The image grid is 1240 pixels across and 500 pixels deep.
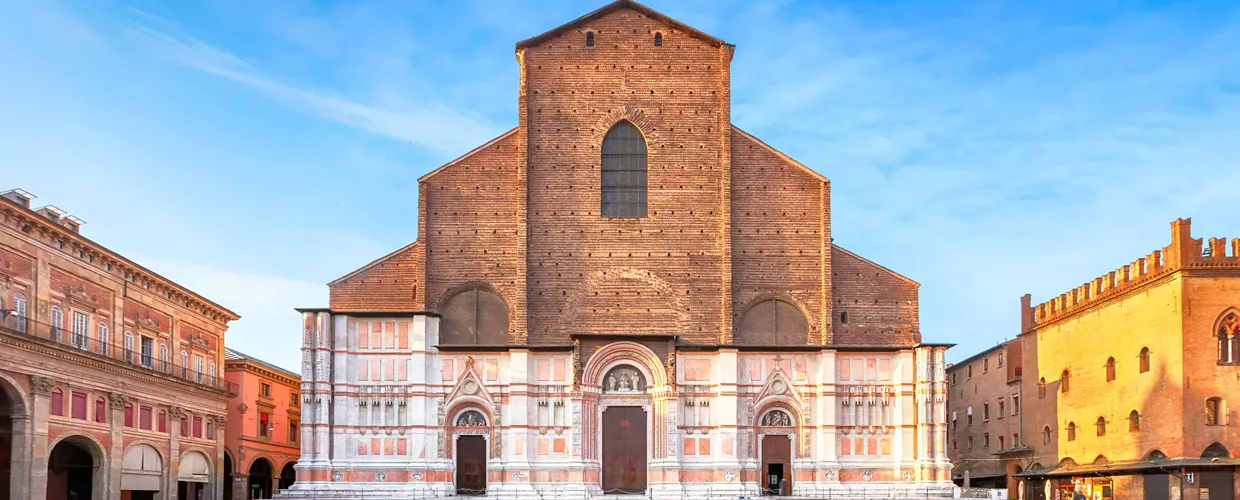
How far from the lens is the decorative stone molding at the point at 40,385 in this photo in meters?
34.8

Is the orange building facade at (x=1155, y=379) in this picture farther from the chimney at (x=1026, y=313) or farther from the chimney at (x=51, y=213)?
the chimney at (x=51, y=213)

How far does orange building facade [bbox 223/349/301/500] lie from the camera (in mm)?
55469

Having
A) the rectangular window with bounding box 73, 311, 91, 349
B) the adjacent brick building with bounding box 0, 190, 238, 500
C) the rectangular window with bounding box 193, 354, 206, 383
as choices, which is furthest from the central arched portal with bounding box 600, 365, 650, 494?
the rectangular window with bounding box 193, 354, 206, 383

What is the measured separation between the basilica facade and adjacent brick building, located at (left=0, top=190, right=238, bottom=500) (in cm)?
700

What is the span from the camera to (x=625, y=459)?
4103cm

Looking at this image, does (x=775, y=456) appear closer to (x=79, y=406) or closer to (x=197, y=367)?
(x=79, y=406)

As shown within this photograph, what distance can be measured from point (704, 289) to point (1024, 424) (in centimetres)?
1879

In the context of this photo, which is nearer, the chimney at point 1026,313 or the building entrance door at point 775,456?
the building entrance door at point 775,456

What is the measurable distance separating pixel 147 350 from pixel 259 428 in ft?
46.8

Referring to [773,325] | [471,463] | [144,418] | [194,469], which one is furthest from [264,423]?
[773,325]

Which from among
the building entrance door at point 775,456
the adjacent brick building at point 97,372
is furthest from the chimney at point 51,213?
the building entrance door at point 775,456

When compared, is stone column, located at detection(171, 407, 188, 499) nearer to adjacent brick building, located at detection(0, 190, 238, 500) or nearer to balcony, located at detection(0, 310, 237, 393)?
adjacent brick building, located at detection(0, 190, 238, 500)

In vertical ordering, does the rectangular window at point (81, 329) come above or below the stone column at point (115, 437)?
above

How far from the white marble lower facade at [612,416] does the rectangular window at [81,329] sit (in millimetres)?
7106
